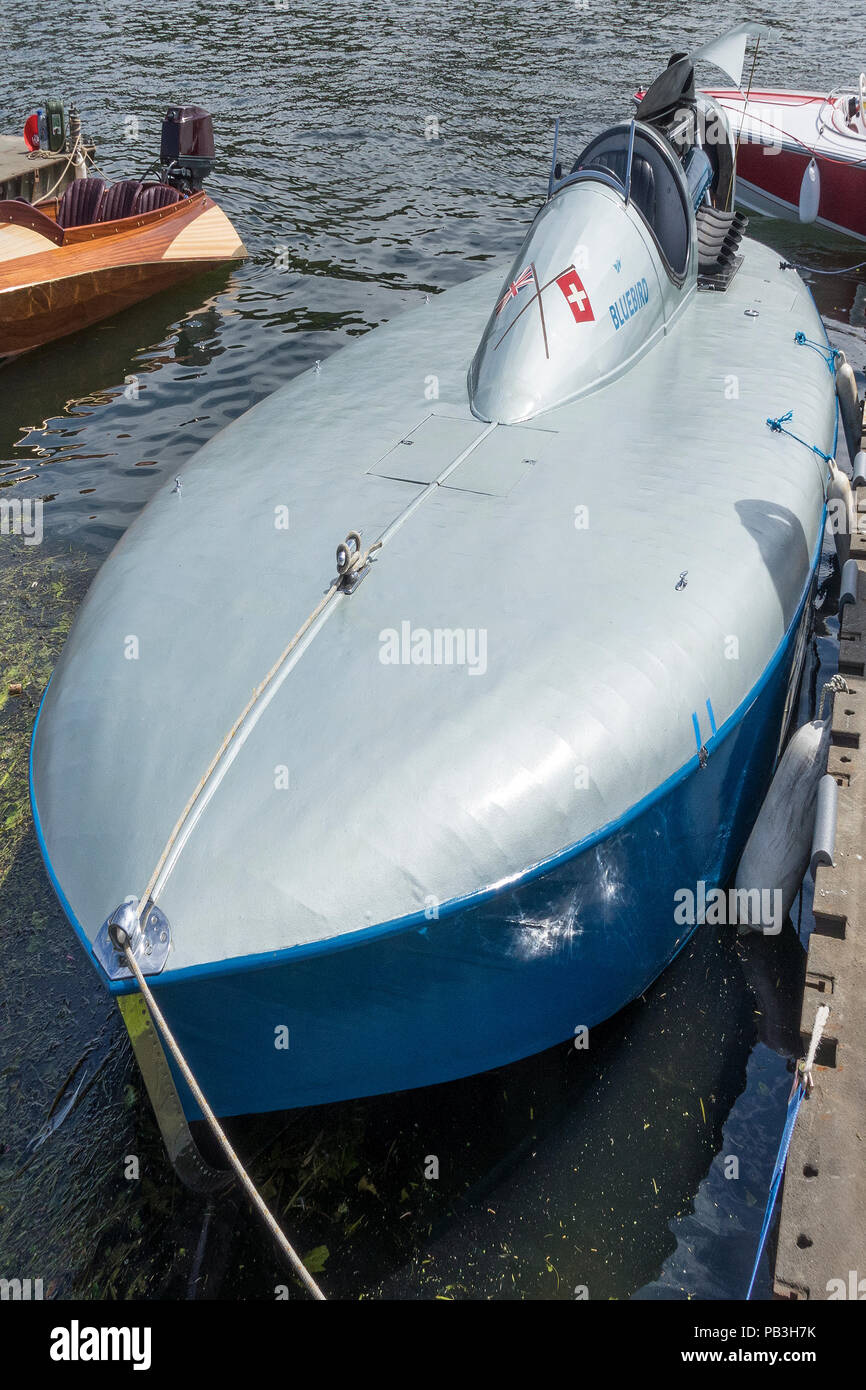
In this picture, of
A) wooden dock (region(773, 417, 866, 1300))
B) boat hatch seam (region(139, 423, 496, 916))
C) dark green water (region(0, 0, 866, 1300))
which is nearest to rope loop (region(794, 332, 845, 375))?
dark green water (region(0, 0, 866, 1300))

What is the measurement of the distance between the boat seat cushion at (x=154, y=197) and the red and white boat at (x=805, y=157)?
6.83 metres

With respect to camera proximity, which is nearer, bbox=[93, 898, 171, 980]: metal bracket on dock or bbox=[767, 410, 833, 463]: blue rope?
bbox=[93, 898, 171, 980]: metal bracket on dock

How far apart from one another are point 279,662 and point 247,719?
0.90 ft

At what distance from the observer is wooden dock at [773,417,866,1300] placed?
3.48 metres

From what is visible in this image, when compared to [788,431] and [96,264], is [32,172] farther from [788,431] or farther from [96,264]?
[788,431]

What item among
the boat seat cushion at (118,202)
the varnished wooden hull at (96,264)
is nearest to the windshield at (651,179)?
the varnished wooden hull at (96,264)

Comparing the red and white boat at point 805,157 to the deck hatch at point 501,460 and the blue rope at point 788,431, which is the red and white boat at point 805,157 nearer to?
the blue rope at point 788,431

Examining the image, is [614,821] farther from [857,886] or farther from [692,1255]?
[692,1255]

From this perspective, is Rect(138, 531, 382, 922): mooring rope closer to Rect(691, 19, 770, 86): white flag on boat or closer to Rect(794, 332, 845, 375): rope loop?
Rect(794, 332, 845, 375): rope loop

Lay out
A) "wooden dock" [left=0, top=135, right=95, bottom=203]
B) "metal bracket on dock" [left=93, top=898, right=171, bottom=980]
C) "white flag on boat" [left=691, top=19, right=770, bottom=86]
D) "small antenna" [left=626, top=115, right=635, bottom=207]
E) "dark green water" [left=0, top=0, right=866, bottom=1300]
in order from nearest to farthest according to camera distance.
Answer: "metal bracket on dock" [left=93, top=898, right=171, bottom=980], "dark green water" [left=0, top=0, right=866, bottom=1300], "small antenna" [left=626, top=115, right=635, bottom=207], "white flag on boat" [left=691, top=19, right=770, bottom=86], "wooden dock" [left=0, top=135, right=95, bottom=203]

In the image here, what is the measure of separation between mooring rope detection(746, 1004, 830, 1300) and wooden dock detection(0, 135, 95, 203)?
12003 millimetres

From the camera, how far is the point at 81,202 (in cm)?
1244

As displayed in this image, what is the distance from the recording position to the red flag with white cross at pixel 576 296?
5840mm

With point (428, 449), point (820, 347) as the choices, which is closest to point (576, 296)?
point (428, 449)
